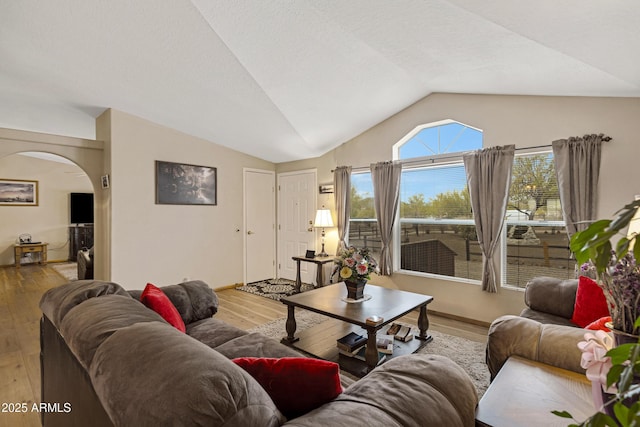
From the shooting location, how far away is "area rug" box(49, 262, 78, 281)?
5.99 m

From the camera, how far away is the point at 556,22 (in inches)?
70.4

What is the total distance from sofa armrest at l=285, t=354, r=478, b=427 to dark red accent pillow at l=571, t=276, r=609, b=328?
1644 millimetres

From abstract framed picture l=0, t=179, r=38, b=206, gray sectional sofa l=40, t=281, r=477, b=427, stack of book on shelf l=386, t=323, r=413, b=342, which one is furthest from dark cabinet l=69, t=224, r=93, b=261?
stack of book on shelf l=386, t=323, r=413, b=342

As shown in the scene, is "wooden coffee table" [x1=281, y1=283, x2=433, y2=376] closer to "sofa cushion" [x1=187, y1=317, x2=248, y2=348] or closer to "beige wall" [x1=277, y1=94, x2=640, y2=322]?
"sofa cushion" [x1=187, y1=317, x2=248, y2=348]

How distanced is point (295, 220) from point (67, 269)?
5.29 metres

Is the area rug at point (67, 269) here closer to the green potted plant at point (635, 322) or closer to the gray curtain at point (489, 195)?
the gray curtain at point (489, 195)

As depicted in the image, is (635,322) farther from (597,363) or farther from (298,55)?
(298,55)

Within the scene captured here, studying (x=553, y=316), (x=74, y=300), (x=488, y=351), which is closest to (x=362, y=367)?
(x=488, y=351)

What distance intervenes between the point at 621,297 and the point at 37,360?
Result: 3929mm

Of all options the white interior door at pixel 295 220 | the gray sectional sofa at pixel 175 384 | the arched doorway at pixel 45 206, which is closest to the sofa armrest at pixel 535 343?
the gray sectional sofa at pixel 175 384

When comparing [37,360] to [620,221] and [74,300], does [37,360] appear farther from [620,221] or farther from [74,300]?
[620,221]

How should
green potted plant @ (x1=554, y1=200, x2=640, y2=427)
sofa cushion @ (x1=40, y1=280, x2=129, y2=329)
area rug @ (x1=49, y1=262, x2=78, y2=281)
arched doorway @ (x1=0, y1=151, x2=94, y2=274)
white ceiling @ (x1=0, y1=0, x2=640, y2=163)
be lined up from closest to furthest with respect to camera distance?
green potted plant @ (x1=554, y1=200, x2=640, y2=427), sofa cushion @ (x1=40, y1=280, x2=129, y2=329), white ceiling @ (x1=0, y1=0, x2=640, y2=163), area rug @ (x1=49, y1=262, x2=78, y2=281), arched doorway @ (x1=0, y1=151, x2=94, y2=274)

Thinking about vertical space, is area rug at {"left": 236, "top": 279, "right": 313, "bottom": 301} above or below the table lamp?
below

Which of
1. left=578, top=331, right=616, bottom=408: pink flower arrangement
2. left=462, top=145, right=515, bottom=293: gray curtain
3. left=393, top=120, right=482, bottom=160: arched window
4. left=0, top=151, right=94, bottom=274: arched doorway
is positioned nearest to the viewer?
left=578, top=331, right=616, bottom=408: pink flower arrangement
